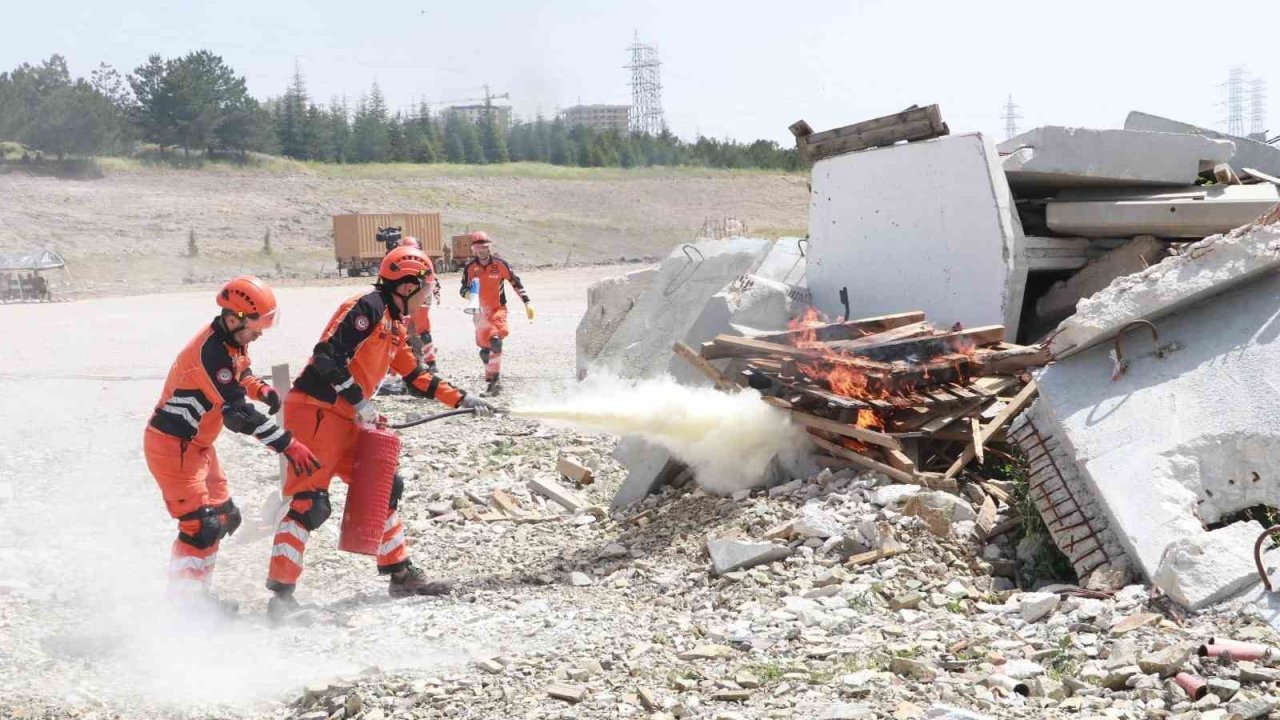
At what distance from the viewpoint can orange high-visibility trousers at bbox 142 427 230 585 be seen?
5.99 metres

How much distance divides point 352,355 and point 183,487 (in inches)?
43.0

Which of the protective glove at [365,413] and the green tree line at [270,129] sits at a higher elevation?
the green tree line at [270,129]

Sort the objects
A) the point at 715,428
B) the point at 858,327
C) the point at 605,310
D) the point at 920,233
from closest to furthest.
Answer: the point at 715,428 → the point at 858,327 → the point at 920,233 → the point at 605,310

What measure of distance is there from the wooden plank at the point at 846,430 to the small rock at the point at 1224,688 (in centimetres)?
283

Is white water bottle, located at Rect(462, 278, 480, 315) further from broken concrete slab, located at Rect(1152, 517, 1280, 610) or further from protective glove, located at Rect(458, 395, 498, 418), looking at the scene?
broken concrete slab, located at Rect(1152, 517, 1280, 610)

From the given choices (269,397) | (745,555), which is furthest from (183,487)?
(745,555)

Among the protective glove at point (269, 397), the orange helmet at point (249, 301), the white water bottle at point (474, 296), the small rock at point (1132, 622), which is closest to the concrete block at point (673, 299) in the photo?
the white water bottle at point (474, 296)

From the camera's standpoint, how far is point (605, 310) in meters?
13.4

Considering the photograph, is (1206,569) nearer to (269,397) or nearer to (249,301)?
(249,301)

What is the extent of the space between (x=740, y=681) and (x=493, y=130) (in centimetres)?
7183

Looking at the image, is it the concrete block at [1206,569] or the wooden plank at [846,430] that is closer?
the concrete block at [1206,569]

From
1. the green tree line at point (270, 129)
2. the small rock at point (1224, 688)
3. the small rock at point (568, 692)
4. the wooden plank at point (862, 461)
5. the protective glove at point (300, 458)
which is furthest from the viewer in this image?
the green tree line at point (270, 129)

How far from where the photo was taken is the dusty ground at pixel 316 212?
41.4 meters

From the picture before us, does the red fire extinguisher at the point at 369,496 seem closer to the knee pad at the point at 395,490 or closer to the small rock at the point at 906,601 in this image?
the knee pad at the point at 395,490
